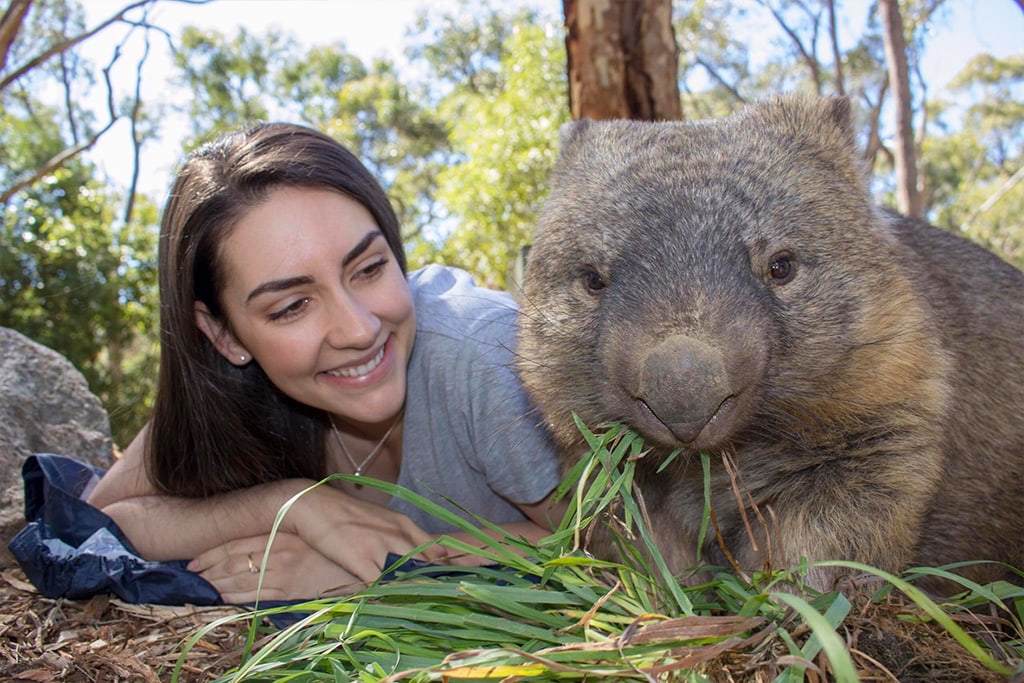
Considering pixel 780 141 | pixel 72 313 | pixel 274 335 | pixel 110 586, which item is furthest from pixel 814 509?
pixel 72 313

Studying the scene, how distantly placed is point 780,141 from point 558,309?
68cm

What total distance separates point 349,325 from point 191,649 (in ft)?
3.23

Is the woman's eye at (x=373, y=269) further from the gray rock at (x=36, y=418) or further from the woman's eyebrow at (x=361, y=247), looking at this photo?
the gray rock at (x=36, y=418)

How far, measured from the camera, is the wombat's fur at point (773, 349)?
71.2 inches

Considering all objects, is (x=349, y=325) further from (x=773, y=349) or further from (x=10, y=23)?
(x=10, y=23)

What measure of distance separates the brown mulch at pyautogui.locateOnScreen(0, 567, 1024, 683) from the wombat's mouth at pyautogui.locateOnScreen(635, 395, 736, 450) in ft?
1.22

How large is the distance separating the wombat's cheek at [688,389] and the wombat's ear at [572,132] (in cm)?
105

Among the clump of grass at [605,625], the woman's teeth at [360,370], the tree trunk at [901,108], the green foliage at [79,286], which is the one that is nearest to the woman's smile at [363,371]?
the woman's teeth at [360,370]

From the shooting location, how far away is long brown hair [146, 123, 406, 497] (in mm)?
2803

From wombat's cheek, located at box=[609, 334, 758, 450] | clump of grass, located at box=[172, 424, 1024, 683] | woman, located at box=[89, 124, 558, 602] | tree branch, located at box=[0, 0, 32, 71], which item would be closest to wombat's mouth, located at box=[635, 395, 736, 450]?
wombat's cheek, located at box=[609, 334, 758, 450]

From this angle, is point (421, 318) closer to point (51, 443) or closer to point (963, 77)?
point (51, 443)

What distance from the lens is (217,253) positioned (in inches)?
111

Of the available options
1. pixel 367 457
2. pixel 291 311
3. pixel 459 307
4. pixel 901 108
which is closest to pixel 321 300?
pixel 291 311

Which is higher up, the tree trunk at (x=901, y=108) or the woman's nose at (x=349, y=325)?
the tree trunk at (x=901, y=108)
